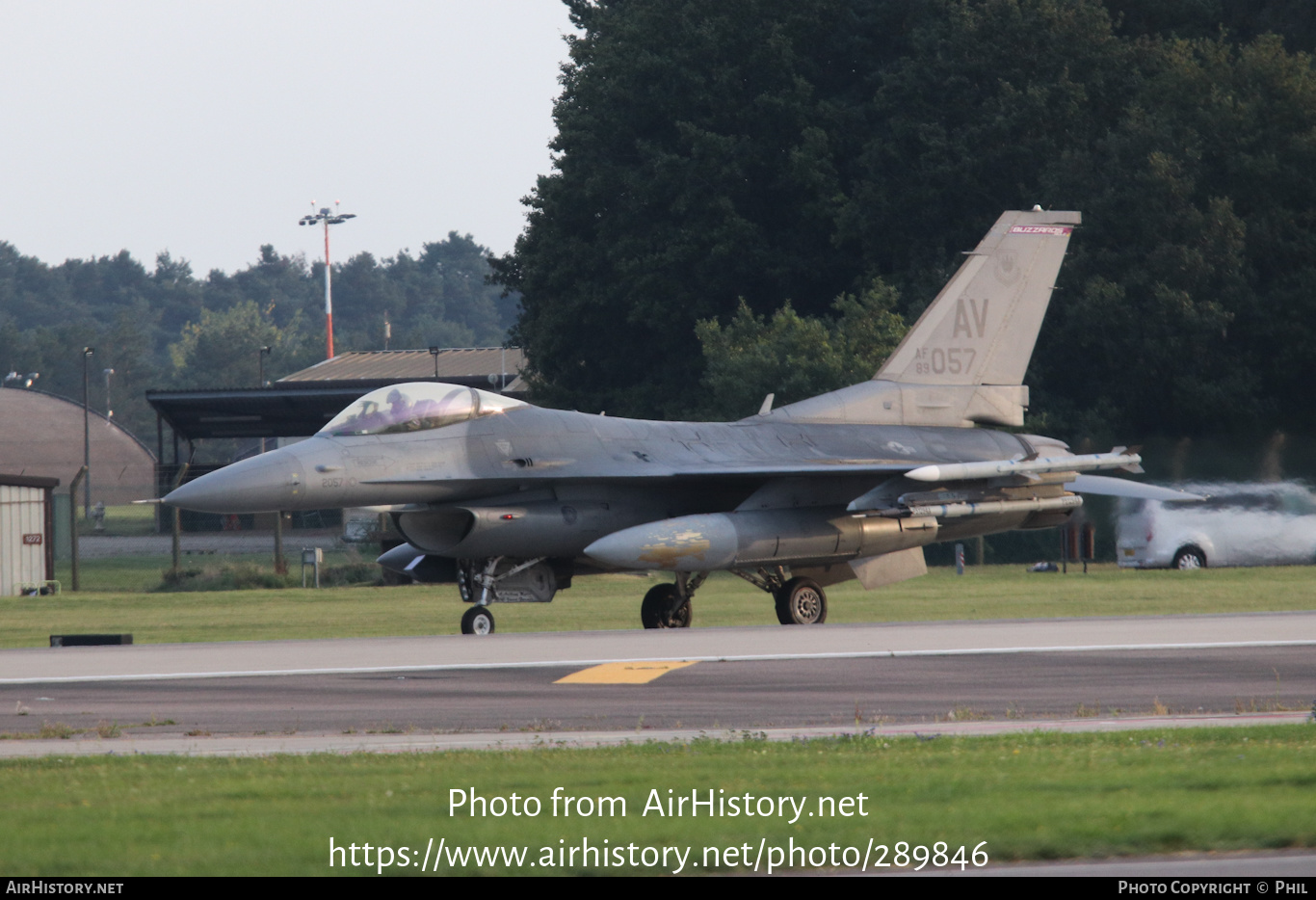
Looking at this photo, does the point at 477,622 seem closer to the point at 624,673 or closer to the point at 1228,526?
the point at 624,673

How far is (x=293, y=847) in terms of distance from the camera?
7.40m

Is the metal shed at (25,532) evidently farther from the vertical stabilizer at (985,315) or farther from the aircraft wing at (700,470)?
the vertical stabilizer at (985,315)

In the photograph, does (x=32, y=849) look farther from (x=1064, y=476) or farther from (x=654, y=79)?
(x=654, y=79)

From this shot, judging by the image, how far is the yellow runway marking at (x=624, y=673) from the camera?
Answer: 14.4m

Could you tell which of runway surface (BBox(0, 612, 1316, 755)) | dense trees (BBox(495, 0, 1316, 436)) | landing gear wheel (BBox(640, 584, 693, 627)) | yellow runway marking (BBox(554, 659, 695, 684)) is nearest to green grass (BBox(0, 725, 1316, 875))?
runway surface (BBox(0, 612, 1316, 755))

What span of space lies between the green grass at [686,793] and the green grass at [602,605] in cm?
1375

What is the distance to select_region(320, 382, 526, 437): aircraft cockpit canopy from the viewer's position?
2008cm

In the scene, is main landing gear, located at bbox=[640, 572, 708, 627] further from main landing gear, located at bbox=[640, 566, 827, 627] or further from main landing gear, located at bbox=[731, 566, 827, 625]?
main landing gear, located at bbox=[731, 566, 827, 625]

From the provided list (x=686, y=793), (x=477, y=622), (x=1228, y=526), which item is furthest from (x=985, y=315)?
(x=686, y=793)

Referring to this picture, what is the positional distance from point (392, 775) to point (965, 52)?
46670mm

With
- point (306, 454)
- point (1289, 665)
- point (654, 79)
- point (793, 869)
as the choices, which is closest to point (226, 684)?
point (306, 454)

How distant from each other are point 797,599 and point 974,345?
525 centimetres

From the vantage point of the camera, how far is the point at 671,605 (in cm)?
2206

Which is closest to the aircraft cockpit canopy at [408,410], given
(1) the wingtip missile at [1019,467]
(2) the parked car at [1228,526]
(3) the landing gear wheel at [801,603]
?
(3) the landing gear wheel at [801,603]
